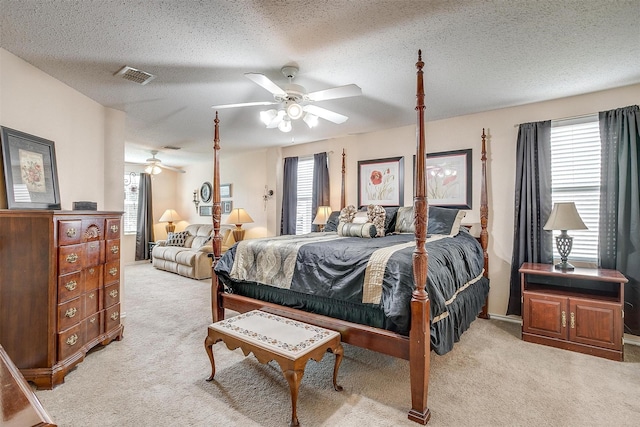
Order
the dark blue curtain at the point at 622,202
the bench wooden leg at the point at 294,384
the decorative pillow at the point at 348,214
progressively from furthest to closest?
1. the decorative pillow at the point at 348,214
2. the dark blue curtain at the point at 622,202
3. the bench wooden leg at the point at 294,384

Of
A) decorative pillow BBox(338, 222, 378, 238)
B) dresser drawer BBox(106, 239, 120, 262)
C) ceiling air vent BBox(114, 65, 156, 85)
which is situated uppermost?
ceiling air vent BBox(114, 65, 156, 85)

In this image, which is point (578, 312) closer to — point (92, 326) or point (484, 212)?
point (484, 212)

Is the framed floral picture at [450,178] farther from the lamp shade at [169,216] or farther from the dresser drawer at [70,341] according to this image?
the lamp shade at [169,216]

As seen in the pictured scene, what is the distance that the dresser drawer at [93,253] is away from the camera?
256 cm

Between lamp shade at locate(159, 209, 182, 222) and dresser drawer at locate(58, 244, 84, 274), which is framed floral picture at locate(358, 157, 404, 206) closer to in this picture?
dresser drawer at locate(58, 244, 84, 274)

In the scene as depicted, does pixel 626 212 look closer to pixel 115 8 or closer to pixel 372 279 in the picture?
pixel 372 279

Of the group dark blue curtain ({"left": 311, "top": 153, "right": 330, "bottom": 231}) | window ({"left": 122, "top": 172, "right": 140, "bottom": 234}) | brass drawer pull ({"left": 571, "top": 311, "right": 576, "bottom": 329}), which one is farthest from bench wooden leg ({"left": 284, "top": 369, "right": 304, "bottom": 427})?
window ({"left": 122, "top": 172, "right": 140, "bottom": 234})

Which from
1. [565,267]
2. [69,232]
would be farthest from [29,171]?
[565,267]

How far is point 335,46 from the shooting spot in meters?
2.26

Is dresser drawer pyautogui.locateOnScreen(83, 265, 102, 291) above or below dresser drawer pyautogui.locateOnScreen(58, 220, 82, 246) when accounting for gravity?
below

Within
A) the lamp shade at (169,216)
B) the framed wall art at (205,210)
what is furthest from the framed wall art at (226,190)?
the lamp shade at (169,216)

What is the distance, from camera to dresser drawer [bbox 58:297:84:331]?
2.28 m

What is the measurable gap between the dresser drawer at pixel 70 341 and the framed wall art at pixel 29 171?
1.00 metres

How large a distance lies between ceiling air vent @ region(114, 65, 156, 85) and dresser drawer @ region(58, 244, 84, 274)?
1451mm
